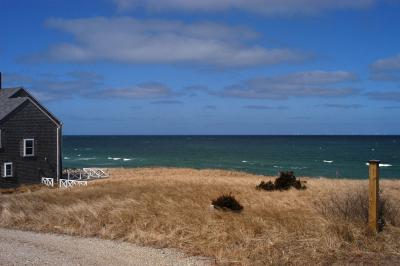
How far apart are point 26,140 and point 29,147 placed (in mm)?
562

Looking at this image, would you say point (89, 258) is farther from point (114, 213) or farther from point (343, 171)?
point (343, 171)

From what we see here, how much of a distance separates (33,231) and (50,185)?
2226cm

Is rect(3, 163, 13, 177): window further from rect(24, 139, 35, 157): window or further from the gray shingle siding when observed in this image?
rect(24, 139, 35, 157): window

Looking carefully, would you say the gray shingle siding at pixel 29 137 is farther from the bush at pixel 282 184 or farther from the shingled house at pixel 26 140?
the bush at pixel 282 184

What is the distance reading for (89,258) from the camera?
9.98 m

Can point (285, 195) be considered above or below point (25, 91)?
below

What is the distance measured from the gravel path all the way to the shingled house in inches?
917

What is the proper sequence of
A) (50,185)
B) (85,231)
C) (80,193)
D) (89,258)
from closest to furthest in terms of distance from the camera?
(89,258) → (85,231) → (80,193) → (50,185)

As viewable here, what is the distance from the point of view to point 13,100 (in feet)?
117

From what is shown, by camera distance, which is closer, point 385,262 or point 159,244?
point 385,262

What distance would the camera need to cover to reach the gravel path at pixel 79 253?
970 cm

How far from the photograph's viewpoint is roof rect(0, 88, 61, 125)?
113 ft

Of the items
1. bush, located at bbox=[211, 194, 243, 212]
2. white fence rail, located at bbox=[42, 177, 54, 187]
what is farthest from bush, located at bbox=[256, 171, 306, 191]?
white fence rail, located at bbox=[42, 177, 54, 187]

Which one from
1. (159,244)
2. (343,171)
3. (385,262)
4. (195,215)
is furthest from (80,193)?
(343,171)
